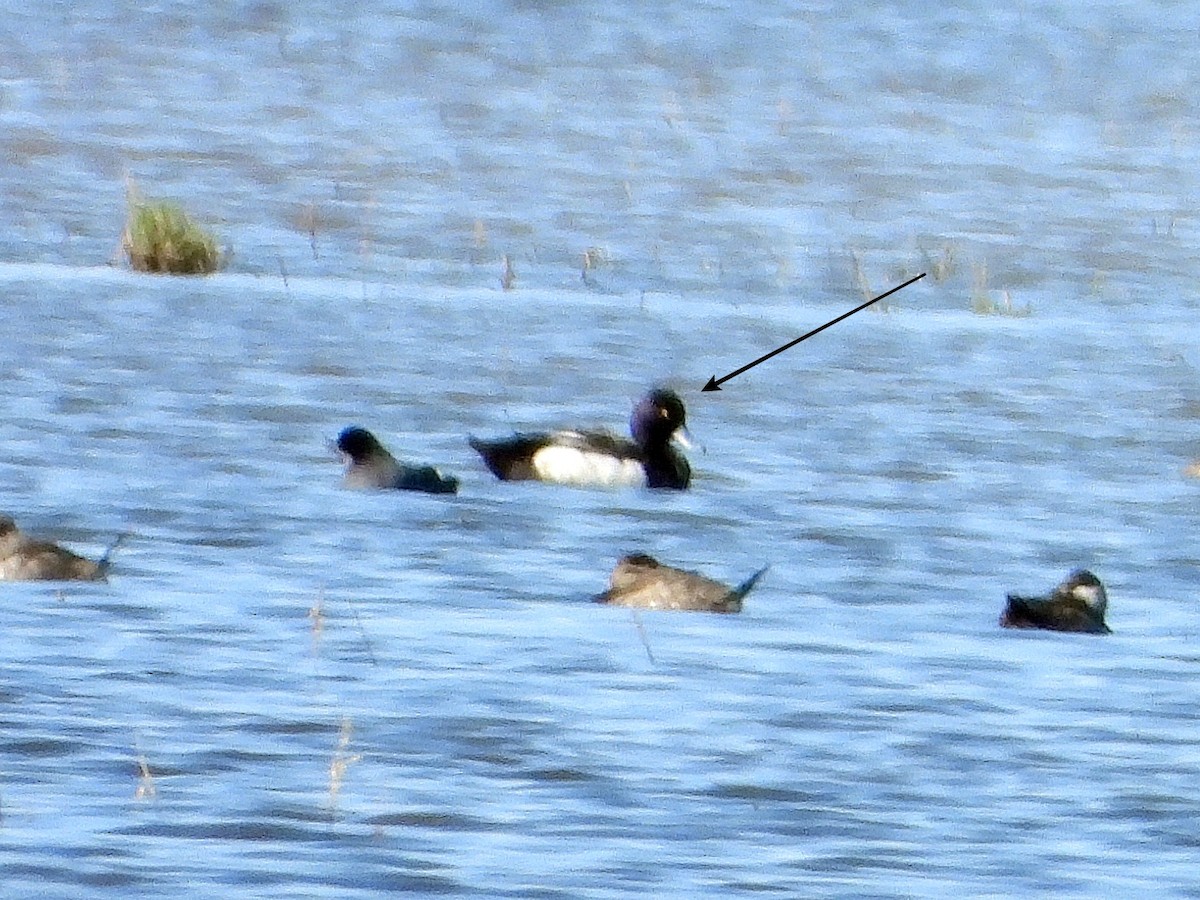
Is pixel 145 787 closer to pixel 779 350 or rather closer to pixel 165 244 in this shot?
pixel 779 350

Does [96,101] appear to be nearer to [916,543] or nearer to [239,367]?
[239,367]

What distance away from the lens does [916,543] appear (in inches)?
512

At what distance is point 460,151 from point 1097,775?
1789 cm

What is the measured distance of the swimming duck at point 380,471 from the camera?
44.6 feet

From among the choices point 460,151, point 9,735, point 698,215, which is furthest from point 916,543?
point 460,151

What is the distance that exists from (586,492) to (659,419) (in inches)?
30.8

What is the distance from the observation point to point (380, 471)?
44.6 ft

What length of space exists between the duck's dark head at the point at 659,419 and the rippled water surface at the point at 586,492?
26 centimetres

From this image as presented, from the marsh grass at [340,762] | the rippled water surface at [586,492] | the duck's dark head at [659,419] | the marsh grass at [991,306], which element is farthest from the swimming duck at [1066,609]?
the marsh grass at [991,306]

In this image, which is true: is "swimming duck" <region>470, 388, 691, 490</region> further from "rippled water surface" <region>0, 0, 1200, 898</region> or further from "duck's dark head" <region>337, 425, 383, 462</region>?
"duck's dark head" <region>337, 425, 383, 462</region>

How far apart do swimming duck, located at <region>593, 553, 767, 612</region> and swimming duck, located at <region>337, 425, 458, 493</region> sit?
7.66 ft

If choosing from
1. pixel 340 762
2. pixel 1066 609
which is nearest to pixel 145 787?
pixel 340 762

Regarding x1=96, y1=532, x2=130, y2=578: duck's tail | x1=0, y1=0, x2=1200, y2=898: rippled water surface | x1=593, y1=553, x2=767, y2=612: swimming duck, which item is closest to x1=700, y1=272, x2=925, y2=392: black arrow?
x1=0, y1=0, x2=1200, y2=898: rippled water surface

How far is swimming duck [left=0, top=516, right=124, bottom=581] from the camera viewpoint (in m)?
11.2
